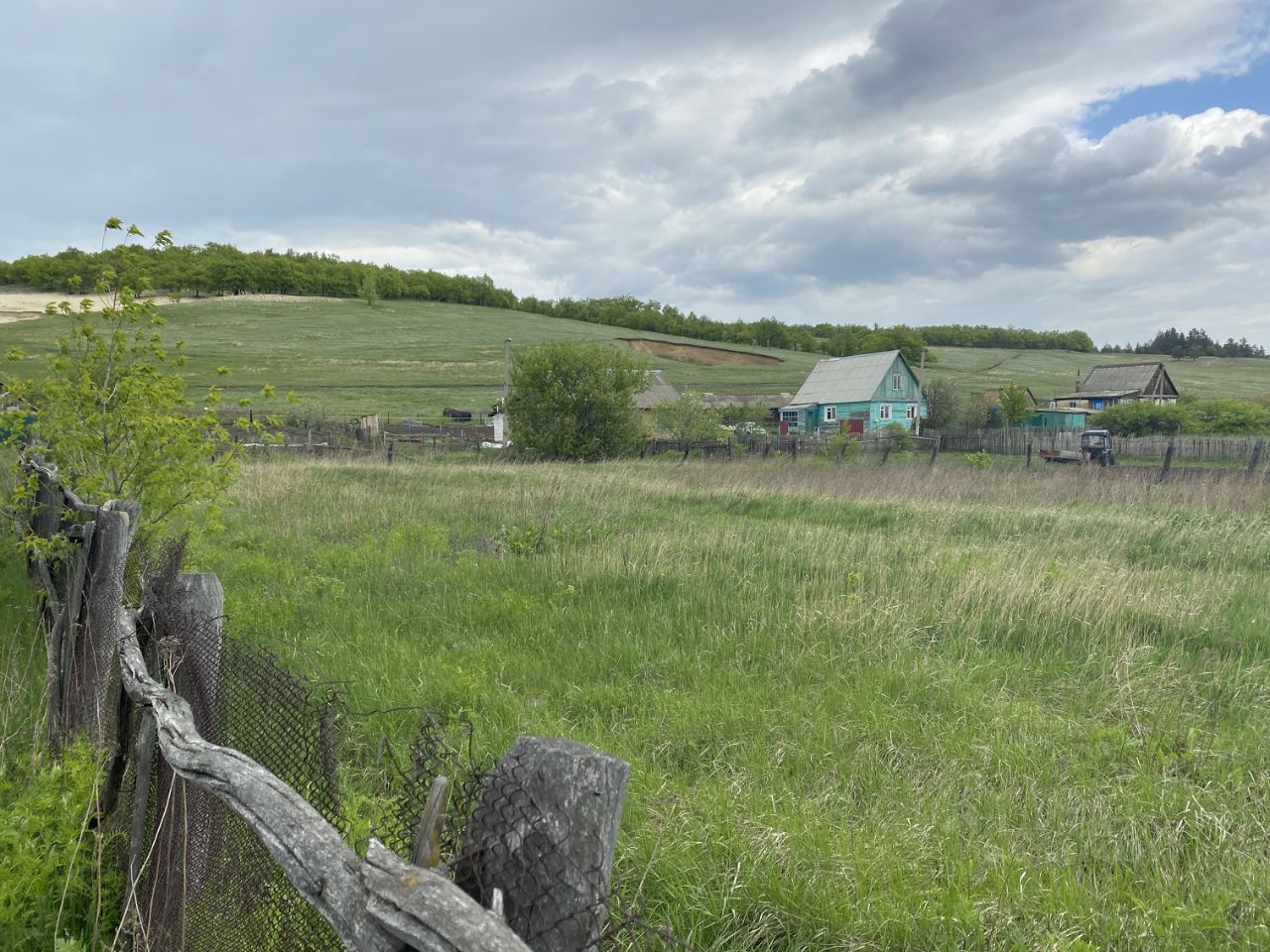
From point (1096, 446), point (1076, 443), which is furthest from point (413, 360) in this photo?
point (1096, 446)

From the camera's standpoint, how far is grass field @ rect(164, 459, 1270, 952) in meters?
2.87

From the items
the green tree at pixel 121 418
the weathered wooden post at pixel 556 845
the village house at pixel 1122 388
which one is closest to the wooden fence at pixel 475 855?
the weathered wooden post at pixel 556 845

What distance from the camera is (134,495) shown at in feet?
18.7

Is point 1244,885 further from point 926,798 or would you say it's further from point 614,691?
point 614,691

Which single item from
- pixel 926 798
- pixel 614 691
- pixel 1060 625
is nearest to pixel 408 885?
pixel 926 798

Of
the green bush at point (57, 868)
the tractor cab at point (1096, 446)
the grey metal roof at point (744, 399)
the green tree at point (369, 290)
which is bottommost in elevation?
the green bush at point (57, 868)

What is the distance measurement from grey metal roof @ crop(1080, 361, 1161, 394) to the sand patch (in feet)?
119

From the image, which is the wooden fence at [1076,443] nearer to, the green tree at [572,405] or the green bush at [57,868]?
the green tree at [572,405]

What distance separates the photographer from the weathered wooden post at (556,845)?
157 cm

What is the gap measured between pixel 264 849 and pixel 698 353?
97.8m

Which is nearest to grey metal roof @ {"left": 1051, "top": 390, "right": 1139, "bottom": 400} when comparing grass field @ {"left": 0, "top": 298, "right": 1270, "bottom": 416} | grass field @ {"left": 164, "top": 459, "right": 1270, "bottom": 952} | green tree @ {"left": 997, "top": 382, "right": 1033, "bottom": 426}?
grass field @ {"left": 0, "top": 298, "right": 1270, "bottom": 416}

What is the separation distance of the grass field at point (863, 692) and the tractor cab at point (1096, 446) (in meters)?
20.3

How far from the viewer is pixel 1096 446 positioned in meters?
33.2

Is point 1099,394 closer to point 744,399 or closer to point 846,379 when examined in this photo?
point 846,379
